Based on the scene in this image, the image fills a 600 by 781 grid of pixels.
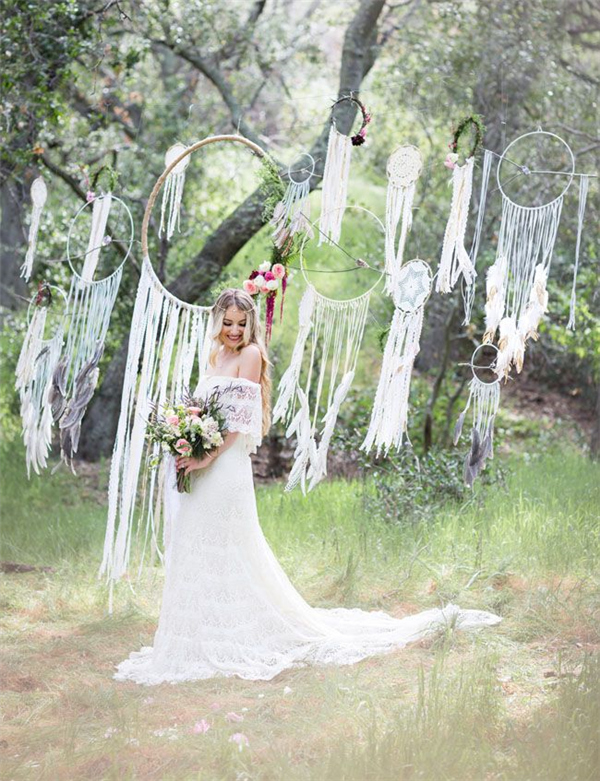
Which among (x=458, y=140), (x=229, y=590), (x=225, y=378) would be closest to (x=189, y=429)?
(x=225, y=378)

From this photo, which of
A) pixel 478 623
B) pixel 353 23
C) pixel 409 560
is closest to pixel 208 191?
pixel 353 23

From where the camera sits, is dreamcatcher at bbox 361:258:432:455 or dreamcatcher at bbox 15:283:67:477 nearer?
dreamcatcher at bbox 361:258:432:455

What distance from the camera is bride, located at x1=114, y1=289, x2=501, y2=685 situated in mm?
4293

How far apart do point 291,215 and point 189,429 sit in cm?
105

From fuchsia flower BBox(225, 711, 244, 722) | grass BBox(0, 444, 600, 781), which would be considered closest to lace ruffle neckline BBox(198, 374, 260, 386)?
grass BBox(0, 444, 600, 781)

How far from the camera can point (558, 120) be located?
8.48 meters

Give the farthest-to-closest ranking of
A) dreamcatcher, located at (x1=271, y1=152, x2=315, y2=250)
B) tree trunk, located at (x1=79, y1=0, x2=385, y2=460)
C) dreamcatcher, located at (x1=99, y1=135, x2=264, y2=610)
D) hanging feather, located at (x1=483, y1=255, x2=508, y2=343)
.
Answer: tree trunk, located at (x1=79, y1=0, x2=385, y2=460), dreamcatcher, located at (x1=99, y1=135, x2=264, y2=610), dreamcatcher, located at (x1=271, y1=152, x2=315, y2=250), hanging feather, located at (x1=483, y1=255, x2=508, y2=343)

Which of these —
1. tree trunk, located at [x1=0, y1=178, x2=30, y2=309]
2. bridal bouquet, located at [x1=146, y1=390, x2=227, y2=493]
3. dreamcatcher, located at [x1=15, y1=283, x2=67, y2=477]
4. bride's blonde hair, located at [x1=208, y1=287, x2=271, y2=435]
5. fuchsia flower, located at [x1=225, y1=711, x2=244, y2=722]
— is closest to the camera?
fuchsia flower, located at [x1=225, y1=711, x2=244, y2=722]

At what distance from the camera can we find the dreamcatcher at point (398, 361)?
4172mm

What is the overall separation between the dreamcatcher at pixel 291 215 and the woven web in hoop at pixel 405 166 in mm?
415

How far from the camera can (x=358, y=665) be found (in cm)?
419

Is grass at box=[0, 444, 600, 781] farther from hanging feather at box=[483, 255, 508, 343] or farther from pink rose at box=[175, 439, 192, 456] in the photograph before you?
hanging feather at box=[483, 255, 508, 343]

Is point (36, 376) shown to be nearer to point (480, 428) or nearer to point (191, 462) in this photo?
point (191, 462)

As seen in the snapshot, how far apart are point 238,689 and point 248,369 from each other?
1284 mm
